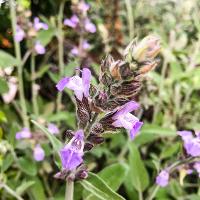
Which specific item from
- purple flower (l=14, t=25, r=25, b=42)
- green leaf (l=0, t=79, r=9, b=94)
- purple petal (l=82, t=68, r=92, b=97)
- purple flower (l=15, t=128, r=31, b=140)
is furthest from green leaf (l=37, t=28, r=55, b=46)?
purple petal (l=82, t=68, r=92, b=97)

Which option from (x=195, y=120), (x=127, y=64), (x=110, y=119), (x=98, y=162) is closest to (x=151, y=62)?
(x=127, y=64)

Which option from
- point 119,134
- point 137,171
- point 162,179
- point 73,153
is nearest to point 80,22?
point 119,134

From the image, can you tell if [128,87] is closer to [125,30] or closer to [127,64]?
[127,64]

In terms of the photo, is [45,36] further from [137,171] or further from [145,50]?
[145,50]

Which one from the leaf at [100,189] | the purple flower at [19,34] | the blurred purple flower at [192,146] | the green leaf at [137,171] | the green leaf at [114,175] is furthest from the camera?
the purple flower at [19,34]

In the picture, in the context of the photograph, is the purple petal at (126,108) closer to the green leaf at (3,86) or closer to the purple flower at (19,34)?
the green leaf at (3,86)

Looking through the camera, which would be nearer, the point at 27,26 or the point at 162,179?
the point at 162,179

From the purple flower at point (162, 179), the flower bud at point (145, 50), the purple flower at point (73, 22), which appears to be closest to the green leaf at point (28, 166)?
the purple flower at point (162, 179)
